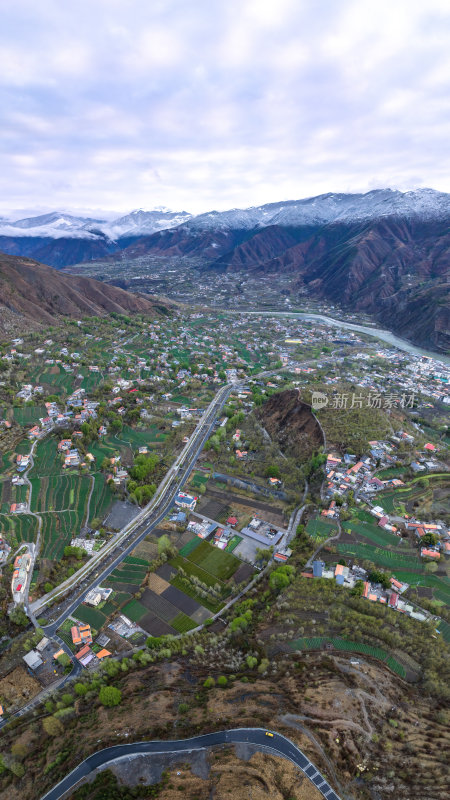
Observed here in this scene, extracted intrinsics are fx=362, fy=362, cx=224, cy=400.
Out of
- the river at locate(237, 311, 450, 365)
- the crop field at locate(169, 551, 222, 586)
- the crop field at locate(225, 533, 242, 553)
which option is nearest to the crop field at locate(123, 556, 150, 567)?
the crop field at locate(169, 551, 222, 586)

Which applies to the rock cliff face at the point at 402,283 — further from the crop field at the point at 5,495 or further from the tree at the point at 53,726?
the tree at the point at 53,726

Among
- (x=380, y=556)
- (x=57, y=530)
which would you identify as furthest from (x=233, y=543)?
(x=57, y=530)

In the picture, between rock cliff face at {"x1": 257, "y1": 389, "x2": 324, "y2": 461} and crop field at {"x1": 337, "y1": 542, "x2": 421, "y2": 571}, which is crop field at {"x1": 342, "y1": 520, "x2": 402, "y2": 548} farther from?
rock cliff face at {"x1": 257, "y1": 389, "x2": 324, "y2": 461}

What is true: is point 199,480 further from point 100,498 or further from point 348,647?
point 348,647

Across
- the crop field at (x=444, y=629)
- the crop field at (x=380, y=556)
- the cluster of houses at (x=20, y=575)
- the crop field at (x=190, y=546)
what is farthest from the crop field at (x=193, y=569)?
the crop field at (x=444, y=629)

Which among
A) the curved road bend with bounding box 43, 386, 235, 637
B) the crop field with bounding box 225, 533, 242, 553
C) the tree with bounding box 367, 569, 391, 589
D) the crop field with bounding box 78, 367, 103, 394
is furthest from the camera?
the crop field with bounding box 78, 367, 103, 394

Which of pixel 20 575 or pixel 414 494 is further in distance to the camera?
pixel 414 494
